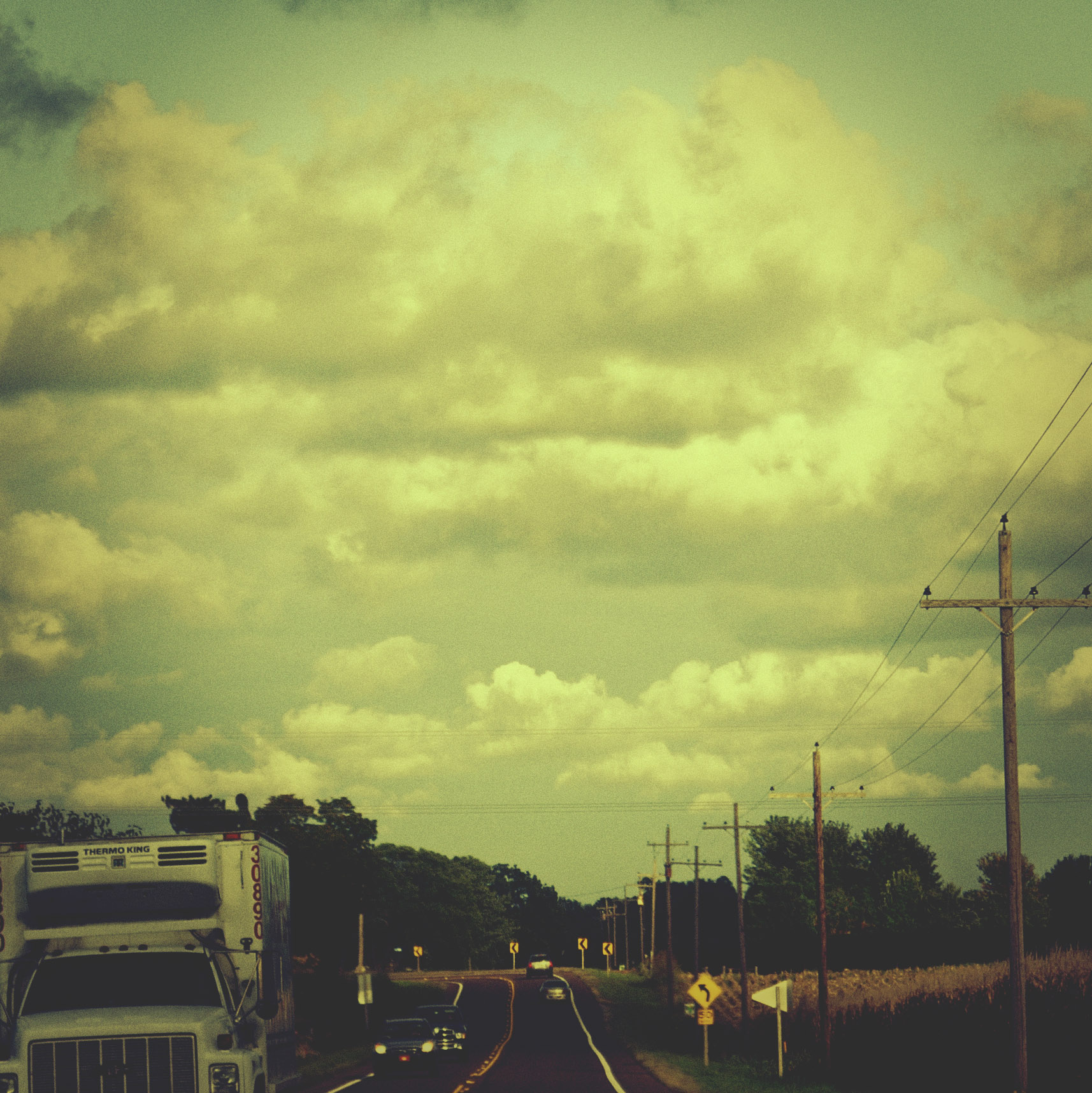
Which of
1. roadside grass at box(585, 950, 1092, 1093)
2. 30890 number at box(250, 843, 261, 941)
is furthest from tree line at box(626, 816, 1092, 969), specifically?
30890 number at box(250, 843, 261, 941)

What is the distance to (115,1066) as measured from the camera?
47.2ft

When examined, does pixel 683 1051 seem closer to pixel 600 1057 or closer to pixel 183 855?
pixel 600 1057

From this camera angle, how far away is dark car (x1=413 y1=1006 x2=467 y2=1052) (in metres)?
44.5

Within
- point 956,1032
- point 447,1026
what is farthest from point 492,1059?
point 956,1032

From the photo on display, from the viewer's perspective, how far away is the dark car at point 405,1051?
37.6 metres

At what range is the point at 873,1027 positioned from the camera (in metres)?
38.9

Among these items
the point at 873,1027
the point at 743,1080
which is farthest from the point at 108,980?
the point at 873,1027

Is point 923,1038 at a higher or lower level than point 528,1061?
higher

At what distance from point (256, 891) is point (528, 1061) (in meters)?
29.9

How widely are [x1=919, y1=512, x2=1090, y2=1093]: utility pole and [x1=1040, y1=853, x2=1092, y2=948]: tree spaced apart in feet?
339

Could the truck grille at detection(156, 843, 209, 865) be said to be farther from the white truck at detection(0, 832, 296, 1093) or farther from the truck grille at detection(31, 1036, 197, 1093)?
the truck grille at detection(31, 1036, 197, 1093)

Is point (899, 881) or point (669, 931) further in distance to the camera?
point (899, 881)

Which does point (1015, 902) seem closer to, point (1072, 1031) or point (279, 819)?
point (1072, 1031)

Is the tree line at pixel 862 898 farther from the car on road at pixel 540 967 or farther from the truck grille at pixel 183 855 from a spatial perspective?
the truck grille at pixel 183 855
